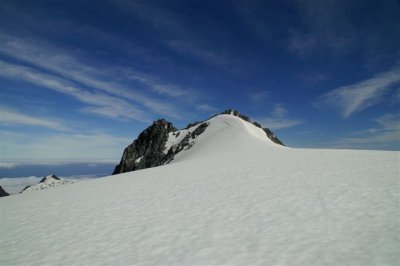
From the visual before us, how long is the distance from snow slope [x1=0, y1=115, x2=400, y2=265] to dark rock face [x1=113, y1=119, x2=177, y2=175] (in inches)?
2106

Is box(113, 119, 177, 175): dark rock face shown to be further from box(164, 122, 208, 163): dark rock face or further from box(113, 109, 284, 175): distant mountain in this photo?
box(164, 122, 208, 163): dark rock face

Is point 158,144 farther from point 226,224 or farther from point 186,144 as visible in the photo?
point 226,224

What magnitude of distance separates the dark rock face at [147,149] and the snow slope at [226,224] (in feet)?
175

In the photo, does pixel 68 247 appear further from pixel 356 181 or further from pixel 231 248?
pixel 356 181

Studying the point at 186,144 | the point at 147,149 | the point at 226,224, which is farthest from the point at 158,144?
the point at 226,224

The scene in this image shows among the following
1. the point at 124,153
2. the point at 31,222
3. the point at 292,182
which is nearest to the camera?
the point at 31,222

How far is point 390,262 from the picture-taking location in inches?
241

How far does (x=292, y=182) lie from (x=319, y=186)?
5.22 feet

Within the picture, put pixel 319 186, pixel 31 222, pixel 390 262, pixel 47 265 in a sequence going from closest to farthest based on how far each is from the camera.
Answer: pixel 390 262 → pixel 47 265 → pixel 31 222 → pixel 319 186

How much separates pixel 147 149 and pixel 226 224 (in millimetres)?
71181

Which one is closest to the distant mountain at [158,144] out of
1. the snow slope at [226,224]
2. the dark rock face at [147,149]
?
the dark rock face at [147,149]

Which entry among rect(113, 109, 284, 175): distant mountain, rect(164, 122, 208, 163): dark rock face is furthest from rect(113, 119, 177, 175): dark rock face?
rect(164, 122, 208, 163): dark rock face

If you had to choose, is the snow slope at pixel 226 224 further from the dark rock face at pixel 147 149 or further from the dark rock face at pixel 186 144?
the dark rock face at pixel 147 149

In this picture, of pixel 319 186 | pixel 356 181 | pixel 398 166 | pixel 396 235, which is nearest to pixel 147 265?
pixel 396 235
